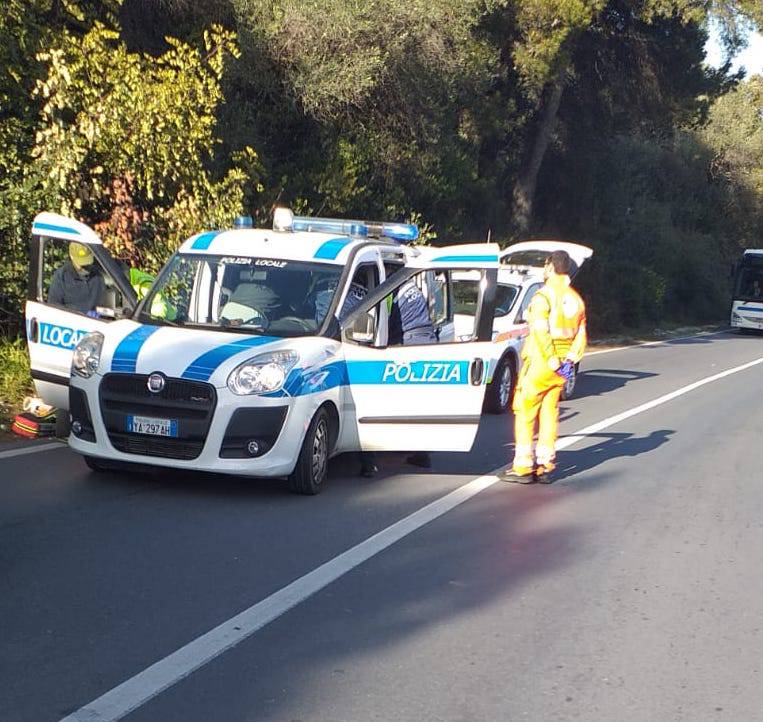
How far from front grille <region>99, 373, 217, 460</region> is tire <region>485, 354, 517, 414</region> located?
657 centimetres

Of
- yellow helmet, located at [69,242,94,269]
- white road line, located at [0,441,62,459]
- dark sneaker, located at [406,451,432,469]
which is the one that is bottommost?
dark sneaker, located at [406,451,432,469]

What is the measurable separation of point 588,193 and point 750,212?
2109 cm

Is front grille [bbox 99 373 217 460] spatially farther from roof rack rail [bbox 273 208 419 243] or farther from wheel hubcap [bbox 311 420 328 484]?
roof rack rail [bbox 273 208 419 243]

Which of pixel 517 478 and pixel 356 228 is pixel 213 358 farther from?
pixel 517 478

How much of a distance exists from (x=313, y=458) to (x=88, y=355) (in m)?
1.81

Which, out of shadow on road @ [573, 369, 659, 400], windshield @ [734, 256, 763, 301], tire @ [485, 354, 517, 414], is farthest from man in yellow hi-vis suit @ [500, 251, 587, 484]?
windshield @ [734, 256, 763, 301]

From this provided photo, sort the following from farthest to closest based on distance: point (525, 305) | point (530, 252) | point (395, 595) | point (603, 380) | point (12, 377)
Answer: point (603, 380)
point (530, 252)
point (525, 305)
point (12, 377)
point (395, 595)

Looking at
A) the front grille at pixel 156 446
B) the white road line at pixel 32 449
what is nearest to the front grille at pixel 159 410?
the front grille at pixel 156 446

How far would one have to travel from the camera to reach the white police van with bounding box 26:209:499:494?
809 centimetres

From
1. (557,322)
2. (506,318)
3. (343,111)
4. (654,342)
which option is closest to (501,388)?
(506,318)

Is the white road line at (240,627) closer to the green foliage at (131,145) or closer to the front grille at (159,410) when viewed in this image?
the front grille at (159,410)

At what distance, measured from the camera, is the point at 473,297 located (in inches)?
631

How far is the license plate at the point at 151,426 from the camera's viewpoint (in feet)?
26.5

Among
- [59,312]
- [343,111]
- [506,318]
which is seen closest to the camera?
[59,312]
